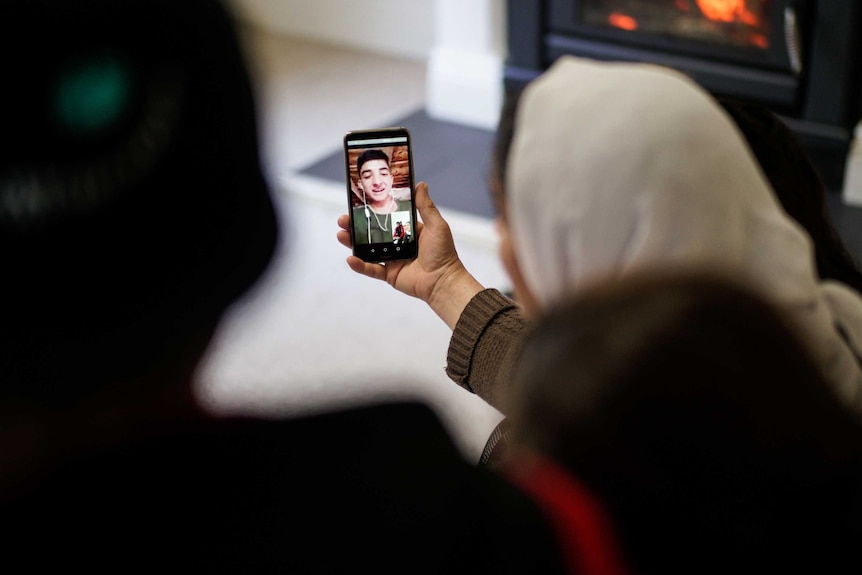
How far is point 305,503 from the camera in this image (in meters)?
0.49

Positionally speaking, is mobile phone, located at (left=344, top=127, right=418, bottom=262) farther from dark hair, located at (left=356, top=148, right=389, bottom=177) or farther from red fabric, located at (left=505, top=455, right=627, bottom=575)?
red fabric, located at (left=505, top=455, right=627, bottom=575)

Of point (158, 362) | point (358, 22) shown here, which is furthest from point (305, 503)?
point (358, 22)

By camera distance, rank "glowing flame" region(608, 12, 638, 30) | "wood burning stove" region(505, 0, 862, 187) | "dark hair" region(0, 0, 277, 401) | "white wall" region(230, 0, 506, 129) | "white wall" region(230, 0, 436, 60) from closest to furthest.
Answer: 1. "dark hair" region(0, 0, 277, 401)
2. "wood burning stove" region(505, 0, 862, 187)
3. "glowing flame" region(608, 12, 638, 30)
4. "white wall" region(230, 0, 506, 129)
5. "white wall" region(230, 0, 436, 60)

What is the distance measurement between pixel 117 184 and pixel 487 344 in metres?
0.69

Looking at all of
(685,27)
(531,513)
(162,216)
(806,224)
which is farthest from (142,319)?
(685,27)

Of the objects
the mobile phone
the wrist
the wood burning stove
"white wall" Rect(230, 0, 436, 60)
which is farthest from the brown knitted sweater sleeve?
"white wall" Rect(230, 0, 436, 60)

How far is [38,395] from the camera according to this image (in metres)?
0.42

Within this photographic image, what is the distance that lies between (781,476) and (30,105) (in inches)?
15.1

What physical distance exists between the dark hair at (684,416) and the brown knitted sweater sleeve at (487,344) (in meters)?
0.50

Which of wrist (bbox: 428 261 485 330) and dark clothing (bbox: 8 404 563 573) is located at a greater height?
dark clothing (bbox: 8 404 563 573)

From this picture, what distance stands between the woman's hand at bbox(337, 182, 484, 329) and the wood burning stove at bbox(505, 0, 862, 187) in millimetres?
1589

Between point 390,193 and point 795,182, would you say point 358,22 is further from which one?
point 795,182

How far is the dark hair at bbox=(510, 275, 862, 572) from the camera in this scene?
488mm

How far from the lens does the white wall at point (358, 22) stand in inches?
140
